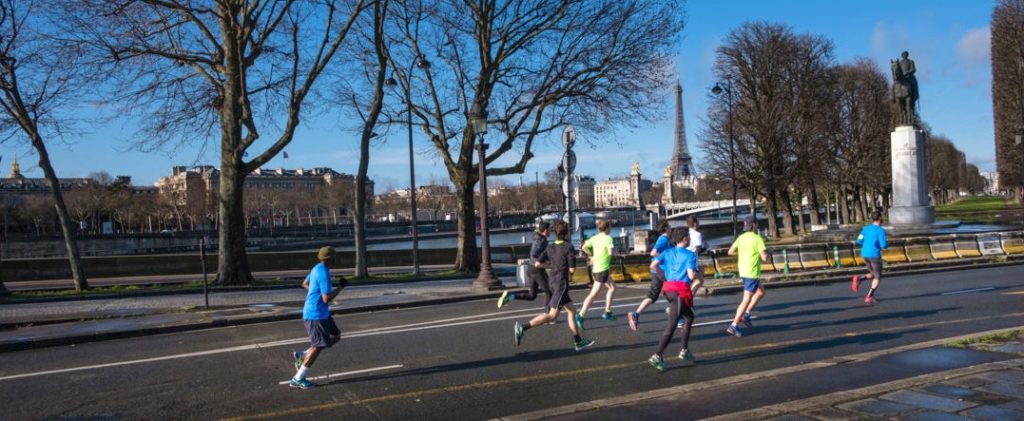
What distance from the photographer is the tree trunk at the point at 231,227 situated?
73.4ft

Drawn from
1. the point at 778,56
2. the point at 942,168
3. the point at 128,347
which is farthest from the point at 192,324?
the point at 942,168

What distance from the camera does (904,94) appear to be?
120ft

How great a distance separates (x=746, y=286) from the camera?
37.4ft

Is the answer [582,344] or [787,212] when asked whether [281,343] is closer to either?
[582,344]

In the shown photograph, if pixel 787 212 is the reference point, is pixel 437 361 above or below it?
below

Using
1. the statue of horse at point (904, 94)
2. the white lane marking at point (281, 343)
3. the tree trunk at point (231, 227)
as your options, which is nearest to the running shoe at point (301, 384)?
the white lane marking at point (281, 343)

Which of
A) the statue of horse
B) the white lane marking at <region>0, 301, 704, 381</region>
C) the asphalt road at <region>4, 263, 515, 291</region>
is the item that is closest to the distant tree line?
the statue of horse

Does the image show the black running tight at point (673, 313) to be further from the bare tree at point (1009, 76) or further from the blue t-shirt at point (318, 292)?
the bare tree at point (1009, 76)

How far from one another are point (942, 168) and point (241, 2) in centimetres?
8633

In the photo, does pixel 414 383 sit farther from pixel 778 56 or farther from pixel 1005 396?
pixel 778 56

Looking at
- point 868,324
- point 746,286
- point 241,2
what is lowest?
point 868,324

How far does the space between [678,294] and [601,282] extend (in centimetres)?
390

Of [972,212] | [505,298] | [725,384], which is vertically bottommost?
[725,384]

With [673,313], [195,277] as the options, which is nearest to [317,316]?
[673,313]
